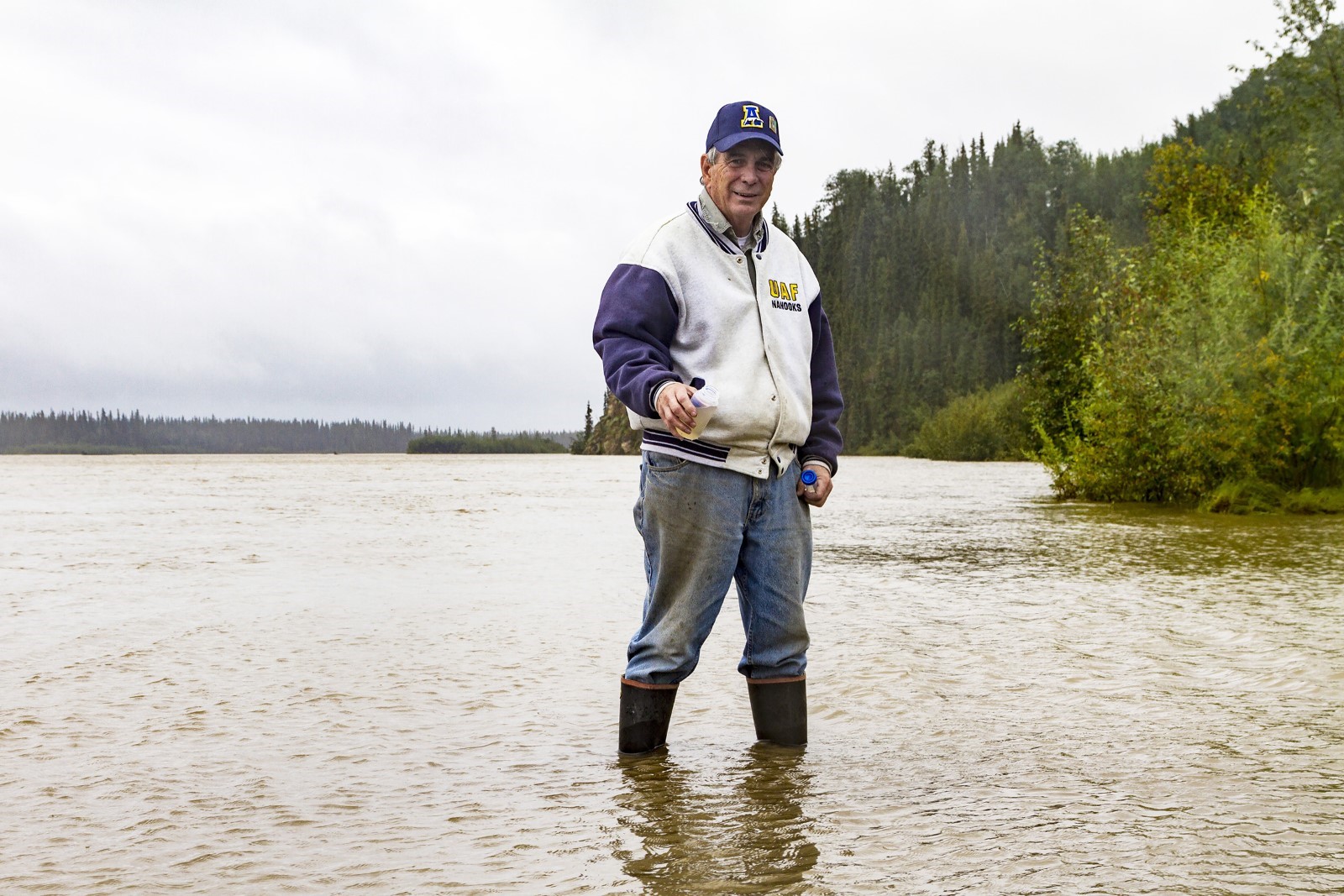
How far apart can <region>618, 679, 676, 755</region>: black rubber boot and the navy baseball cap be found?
179 cm

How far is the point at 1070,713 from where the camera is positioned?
4863 millimetres

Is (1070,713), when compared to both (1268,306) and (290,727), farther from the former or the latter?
(1268,306)

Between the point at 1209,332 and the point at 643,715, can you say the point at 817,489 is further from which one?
the point at 1209,332

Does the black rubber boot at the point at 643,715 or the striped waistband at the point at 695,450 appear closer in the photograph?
the striped waistband at the point at 695,450

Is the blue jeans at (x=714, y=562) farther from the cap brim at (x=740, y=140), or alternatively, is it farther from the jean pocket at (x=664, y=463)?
the cap brim at (x=740, y=140)

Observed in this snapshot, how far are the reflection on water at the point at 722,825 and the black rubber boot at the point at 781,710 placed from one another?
5 cm

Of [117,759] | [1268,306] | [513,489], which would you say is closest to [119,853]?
[117,759]

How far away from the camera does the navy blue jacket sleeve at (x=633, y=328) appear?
3.77m

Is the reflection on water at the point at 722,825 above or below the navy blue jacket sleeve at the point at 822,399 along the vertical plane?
below

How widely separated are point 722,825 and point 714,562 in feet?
2.85

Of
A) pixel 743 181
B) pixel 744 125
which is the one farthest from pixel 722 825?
pixel 744 125

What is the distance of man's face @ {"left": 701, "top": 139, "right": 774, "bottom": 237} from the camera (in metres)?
4.01

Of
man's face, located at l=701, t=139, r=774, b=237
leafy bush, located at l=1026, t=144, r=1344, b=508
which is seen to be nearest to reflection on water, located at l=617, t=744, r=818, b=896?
man's face, located at l=701, t=139, r=774, b=237

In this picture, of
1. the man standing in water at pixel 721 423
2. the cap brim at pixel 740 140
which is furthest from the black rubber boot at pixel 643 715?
the cap brim at pixel 740 140
